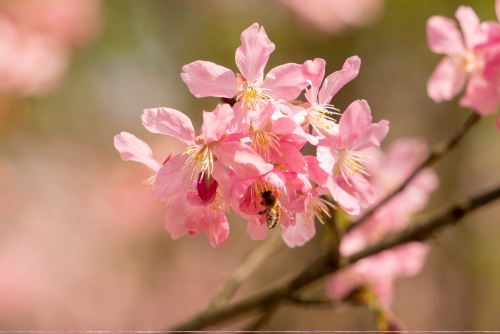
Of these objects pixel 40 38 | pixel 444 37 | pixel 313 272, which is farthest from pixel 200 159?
pixel 40 38

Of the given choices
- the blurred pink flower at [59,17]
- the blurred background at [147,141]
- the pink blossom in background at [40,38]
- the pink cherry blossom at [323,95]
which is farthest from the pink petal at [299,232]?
the blurred pink flower at [59,17]

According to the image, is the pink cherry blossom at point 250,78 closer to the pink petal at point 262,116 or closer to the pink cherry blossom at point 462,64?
the pink petal at point 262,116

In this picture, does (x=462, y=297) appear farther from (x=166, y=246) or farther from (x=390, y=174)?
(x=390, y=174)

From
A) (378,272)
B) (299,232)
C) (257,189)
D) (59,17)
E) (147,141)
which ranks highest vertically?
(257,189)

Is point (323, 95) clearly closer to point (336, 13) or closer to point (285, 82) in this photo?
point (285, 82)

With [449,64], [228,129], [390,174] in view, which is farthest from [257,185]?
[390,174]

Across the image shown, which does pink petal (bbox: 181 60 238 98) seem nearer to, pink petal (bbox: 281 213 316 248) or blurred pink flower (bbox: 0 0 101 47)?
pink petal (bbox: 281 213 316 248)
